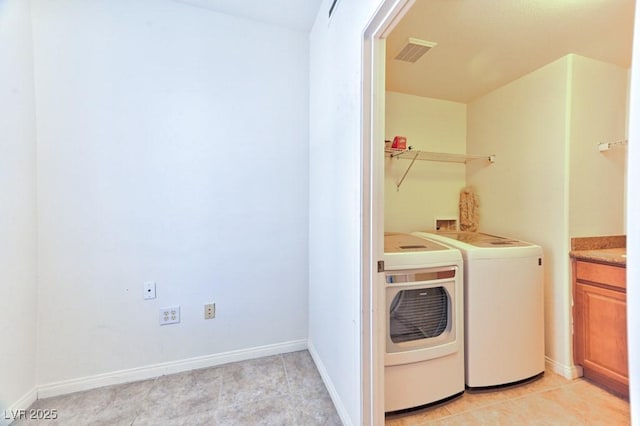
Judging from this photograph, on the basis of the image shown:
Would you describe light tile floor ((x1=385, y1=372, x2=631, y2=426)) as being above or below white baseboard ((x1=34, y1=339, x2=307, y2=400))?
below

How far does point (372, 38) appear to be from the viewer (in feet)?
3.92

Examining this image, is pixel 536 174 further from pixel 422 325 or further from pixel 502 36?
pixel 422 325

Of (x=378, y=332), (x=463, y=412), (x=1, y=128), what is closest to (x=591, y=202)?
(x=463, y=412)

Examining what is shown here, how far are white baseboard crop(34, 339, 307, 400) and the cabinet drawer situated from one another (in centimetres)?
205

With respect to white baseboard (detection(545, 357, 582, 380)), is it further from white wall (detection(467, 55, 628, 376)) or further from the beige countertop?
the beige countertop

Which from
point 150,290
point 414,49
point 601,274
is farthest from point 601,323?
point 150,290

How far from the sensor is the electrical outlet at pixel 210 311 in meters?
1.90

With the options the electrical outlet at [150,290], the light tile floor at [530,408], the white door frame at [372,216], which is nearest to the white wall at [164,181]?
the electrical outlet at [150,290]

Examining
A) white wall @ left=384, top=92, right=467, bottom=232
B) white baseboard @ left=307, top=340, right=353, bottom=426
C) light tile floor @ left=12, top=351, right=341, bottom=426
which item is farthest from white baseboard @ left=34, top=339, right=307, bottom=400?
white wall @ left=384, top=92, right=467, bottom=232

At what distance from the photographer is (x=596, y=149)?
1898mm

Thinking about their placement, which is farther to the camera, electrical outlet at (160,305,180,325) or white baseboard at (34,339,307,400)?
electrical outlet at (160,305,180,325)

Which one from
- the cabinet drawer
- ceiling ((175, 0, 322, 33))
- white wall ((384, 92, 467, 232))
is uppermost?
ceiling ((175, 0, 322, 33))

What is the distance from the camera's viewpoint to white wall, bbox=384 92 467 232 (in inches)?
95.3

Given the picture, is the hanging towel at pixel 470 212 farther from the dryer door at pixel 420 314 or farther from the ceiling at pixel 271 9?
the ceiling at pixel 271 9
